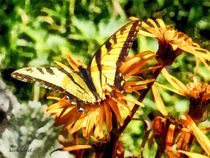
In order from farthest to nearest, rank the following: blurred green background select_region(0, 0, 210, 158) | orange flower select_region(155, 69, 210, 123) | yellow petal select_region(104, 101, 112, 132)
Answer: blurred green background select_region(0, 0, 210, 158) < orange flower select_region(155, 69, 210, 123) < yellow petal select_region(104, 101, 112, 132)

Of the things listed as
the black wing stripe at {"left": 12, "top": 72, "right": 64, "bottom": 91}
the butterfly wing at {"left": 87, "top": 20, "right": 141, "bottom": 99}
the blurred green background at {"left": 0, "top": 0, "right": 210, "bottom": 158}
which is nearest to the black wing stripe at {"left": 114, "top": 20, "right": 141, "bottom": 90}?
the butterfly wing at {"left": 87, "top": 20, "right": 141, "bottom": 99}

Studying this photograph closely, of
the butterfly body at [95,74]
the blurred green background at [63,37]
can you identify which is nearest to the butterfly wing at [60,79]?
the butterfly body at [95,74]

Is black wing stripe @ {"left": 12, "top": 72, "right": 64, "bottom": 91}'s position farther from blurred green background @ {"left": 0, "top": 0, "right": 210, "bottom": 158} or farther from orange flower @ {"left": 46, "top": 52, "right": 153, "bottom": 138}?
blurred green background @ {"left": 0, "top": 0, "right": 210, "bottom": 158}

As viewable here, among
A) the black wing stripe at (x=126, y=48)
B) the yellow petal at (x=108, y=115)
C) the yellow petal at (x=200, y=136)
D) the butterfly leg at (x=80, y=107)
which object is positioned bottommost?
the yellow petal at (x=200, y=136)

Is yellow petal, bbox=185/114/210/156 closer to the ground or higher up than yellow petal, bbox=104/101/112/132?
closer to the ground

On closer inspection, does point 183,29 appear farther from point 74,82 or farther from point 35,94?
point 74,82

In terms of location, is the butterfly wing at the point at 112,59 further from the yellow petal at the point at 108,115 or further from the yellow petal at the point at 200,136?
the yellow petal at the point at 200,136

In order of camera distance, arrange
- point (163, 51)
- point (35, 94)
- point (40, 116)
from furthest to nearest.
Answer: point (35, 94) < point (40, 116) < point (163, 51)

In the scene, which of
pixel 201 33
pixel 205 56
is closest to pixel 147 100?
pixel 201 33
